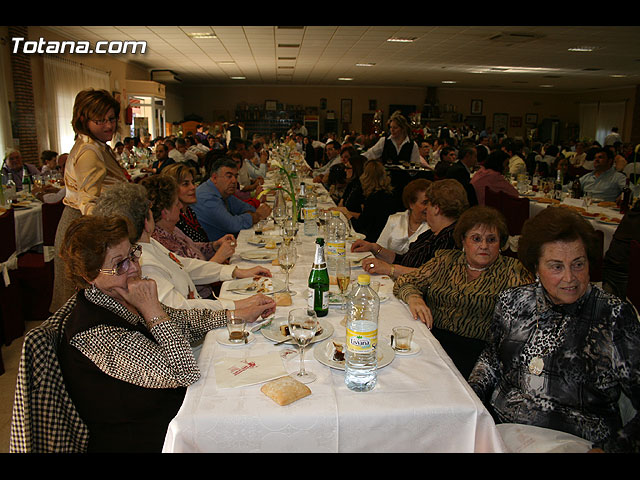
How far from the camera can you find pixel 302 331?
67.6 inches

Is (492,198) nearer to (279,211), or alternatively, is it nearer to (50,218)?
(279,211)

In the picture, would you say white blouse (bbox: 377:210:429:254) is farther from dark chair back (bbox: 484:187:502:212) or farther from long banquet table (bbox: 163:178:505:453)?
dark chair back (bbox: 484:187:502:212)

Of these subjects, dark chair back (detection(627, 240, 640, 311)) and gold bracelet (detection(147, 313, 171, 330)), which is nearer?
gold bracelet (detection(147, 313, 171, 330))

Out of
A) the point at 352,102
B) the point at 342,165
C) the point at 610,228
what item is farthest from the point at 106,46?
the point at 352,102

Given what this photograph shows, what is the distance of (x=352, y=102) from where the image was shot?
22500 millimetres

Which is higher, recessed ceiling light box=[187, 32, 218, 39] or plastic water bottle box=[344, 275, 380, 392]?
recessed ceiling light box=[187, 32, 218, 39]

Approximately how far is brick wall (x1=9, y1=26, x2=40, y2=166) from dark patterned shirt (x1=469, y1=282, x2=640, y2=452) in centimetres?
892

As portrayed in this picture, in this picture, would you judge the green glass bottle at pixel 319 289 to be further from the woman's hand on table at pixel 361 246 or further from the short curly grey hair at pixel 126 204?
the woman's hand on table at pixel 361 246

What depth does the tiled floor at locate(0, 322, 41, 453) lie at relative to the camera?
8.71 feet

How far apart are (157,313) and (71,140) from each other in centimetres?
1056

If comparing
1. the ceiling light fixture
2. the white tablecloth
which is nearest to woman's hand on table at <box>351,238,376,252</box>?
the white tablecloth

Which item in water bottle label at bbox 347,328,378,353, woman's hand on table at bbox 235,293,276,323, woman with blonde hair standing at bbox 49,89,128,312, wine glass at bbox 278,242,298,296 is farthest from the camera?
woman with blonde hair standing at bbox 49,89,128,312
